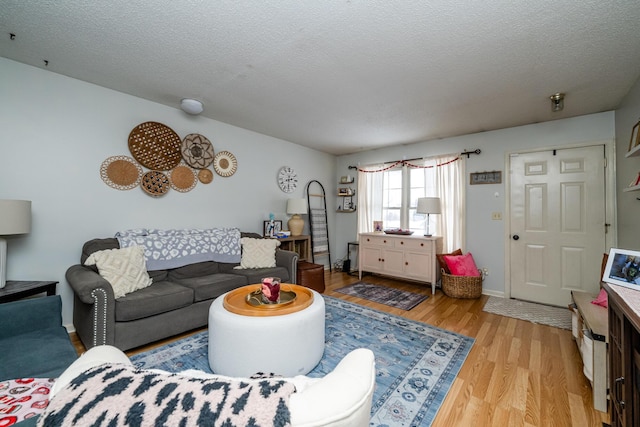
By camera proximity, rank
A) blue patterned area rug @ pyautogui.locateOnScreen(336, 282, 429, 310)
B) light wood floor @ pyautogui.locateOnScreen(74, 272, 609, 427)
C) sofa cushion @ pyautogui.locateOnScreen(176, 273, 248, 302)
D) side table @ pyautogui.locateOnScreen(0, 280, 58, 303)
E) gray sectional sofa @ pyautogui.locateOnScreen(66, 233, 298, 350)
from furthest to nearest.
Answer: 1. blue patterned area rug @ pyautogui.locateOnScreen(336, 282, 429, 310)
2. sofa cushion @ pyautogui.locateOnScreen(176, 273, 248, 302)
3. gray sectional sofa @ pyautogui.locateOnScreen(66, 233, 298, 350)
4. side table @ pyautogui.locateOnScreen(0, 280, 58, 303)
5. light wood floor @ pyautogui.locateOnScreen(74, 272, 609, 427)

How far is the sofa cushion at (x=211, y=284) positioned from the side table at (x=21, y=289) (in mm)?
949

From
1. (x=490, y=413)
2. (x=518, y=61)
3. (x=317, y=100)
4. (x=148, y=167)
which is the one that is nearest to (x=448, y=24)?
(x=518, y=61)

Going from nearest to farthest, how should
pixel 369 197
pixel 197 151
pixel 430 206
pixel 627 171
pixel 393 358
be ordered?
pixel 393 358 → pixel 627 171 → pixel 197 151 → pixel 430 206 → pixel 369 197

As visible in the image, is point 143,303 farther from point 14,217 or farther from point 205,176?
point 205,176

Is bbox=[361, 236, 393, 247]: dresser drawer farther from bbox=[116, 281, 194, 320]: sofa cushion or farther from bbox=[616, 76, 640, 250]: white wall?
bbox=[116, 281, 194, 320]: sofa cushion

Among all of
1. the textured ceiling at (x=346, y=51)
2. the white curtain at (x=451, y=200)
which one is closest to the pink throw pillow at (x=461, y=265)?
the white curtain at (x=451, y=200)

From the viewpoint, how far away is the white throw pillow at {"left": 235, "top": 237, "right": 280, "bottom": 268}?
3.25 meters

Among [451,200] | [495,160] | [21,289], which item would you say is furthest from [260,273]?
[495,160]

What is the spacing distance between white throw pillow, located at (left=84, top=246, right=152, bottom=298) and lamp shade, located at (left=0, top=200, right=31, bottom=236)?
1.58 ft

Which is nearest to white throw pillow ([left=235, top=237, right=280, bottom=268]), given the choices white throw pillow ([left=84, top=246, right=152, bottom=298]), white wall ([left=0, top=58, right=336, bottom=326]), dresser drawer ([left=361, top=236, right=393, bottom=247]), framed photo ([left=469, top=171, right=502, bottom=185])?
white wall ([left=0, top=58, right=336, bottom=326])

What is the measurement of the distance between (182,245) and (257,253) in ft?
2.82

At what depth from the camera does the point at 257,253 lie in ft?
10.9

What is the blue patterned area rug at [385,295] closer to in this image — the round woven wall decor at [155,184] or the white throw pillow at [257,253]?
the white throw pillow at [257,253]

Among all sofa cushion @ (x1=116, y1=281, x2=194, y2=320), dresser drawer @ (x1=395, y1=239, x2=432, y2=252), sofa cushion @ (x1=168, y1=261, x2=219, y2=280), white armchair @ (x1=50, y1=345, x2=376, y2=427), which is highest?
white armchair @ (x1=50, y1=345, x2=376, y2=427)
